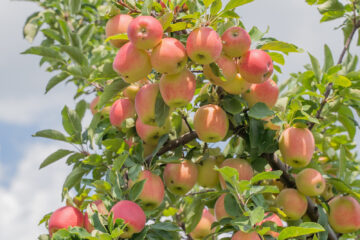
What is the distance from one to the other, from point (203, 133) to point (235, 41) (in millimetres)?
398

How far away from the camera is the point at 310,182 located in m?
1.93

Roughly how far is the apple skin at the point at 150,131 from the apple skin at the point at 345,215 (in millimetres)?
877

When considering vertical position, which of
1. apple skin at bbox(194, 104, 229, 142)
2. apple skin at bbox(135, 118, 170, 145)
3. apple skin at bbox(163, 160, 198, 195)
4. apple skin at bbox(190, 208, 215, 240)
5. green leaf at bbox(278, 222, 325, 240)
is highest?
apple skin at bbox(194, 104, 229, 142)

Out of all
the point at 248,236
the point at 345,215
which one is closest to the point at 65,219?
the point at 248,236

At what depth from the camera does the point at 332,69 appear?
2.21 m

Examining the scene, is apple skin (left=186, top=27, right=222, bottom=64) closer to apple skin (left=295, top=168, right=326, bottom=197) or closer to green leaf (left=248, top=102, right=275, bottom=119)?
green leaf (left=248, top=102, right=275, bottom=119)

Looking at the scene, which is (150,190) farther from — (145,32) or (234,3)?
(234,3)

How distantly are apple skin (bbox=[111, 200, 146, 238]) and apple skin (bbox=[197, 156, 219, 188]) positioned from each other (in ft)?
1.57

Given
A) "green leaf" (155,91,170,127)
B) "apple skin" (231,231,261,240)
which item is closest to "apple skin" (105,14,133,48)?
"green leaf" (155,91,170,127)

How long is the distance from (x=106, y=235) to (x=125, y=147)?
0.69 meters

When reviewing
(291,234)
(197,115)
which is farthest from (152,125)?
(291,234)

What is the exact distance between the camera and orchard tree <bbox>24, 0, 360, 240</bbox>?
5.29 feet

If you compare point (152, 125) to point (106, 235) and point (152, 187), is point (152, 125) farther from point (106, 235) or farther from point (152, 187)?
point (106, 235)

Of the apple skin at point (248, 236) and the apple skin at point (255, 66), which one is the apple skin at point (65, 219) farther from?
the apple skin at point (255, 66)
